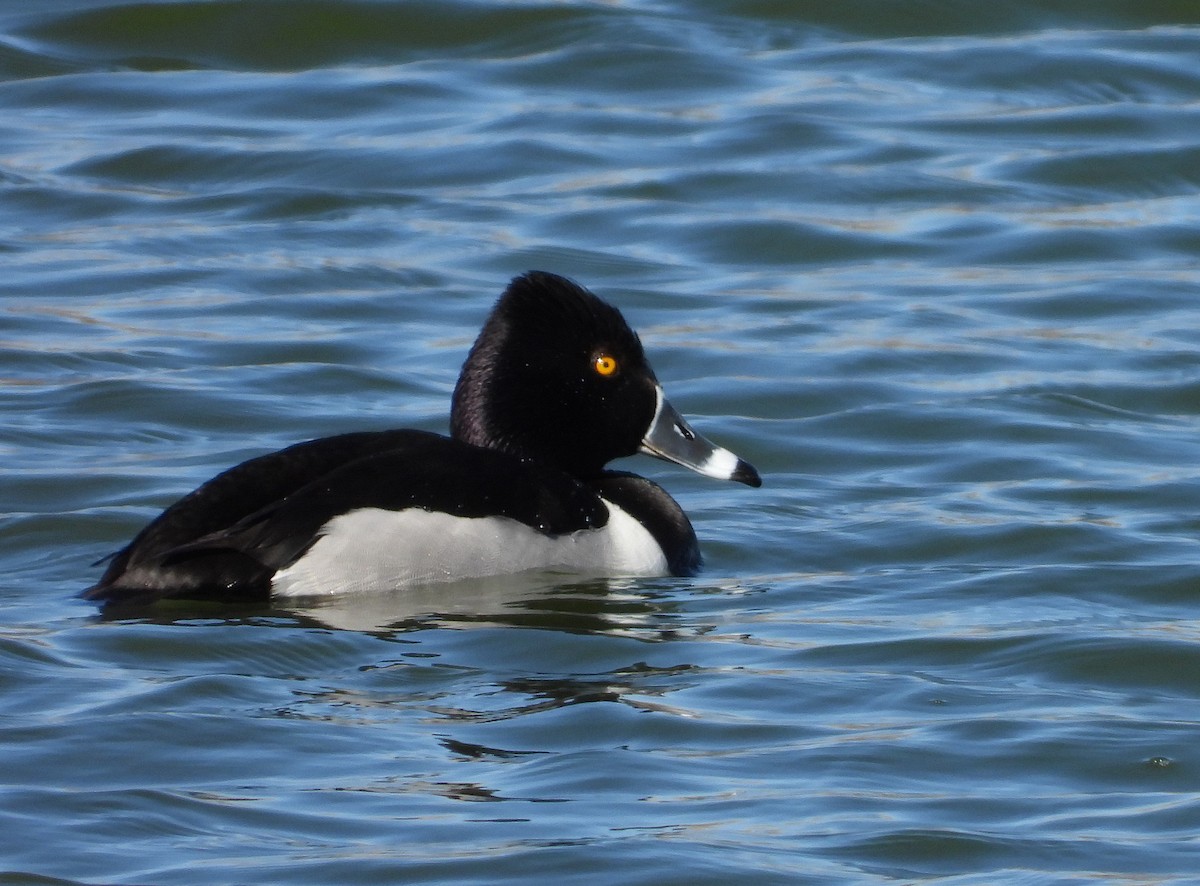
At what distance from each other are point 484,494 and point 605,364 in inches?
36.0

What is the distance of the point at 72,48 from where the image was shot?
49.6 feet

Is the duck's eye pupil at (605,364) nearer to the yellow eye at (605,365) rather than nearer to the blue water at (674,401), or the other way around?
the yellow eye at (605,365)

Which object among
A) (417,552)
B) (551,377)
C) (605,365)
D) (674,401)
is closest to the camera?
(417,552)

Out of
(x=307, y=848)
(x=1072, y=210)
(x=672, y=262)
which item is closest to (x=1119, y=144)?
(x=1072, y=210)

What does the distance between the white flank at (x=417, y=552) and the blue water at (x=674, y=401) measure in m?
0.09

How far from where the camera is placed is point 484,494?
Result: 6.89 meters

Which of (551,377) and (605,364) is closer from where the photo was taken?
(551,377)

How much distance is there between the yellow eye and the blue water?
73 cm

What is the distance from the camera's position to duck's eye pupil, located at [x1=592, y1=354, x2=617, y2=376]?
25.0ft

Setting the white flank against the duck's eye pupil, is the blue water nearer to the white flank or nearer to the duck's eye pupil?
the white flank

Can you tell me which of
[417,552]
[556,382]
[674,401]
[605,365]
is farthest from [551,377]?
[674,401]

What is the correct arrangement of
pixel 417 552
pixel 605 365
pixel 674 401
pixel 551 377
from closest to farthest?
pixel 417 552, pixel 551 377, pixel 605 365, pixel 674 401

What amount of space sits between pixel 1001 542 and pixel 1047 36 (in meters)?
8.32

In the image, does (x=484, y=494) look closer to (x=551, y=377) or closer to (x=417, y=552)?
(x=417, y=552)
